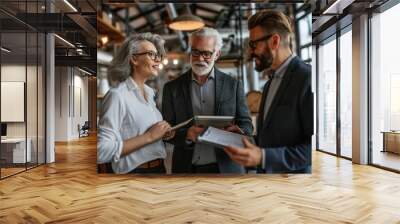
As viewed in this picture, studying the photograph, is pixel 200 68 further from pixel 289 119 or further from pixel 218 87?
pixel 289 119

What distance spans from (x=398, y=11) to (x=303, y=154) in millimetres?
3208

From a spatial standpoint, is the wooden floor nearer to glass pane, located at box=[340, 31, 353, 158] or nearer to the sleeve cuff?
the sleeve cuff

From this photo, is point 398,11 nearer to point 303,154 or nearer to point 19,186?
point 303,154

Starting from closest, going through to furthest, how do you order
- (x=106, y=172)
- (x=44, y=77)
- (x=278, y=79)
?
(x=278, y=79) → (x=106, y=172) → (x=44, y=77)

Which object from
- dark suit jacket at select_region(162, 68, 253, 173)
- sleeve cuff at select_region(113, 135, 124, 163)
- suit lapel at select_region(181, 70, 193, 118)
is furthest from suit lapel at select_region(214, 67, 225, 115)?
sleeve cuff at select_region(113, 135, 124, 163)

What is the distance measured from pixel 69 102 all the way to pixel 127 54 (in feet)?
14.2

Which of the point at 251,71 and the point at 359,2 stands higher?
the point at 359,2

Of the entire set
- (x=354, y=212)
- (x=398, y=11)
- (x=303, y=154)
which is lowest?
(x=354, y=212)

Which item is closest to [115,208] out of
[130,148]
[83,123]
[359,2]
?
[130,148]

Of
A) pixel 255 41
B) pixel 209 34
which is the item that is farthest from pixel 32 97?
pixel 255 41

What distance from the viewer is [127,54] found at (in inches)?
220

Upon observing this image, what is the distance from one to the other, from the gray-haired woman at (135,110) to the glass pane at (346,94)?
14.9 ft

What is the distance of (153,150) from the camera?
557cm

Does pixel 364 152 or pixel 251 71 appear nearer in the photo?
pixel 251 71
